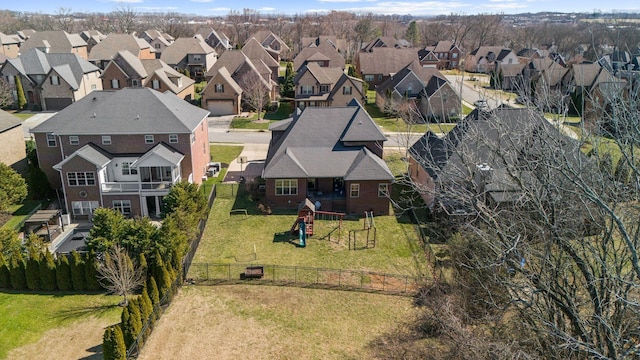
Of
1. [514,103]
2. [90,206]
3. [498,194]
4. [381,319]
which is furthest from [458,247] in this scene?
[514,103]

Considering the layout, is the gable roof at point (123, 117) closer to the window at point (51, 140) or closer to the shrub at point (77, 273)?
the window at point (51, 140)

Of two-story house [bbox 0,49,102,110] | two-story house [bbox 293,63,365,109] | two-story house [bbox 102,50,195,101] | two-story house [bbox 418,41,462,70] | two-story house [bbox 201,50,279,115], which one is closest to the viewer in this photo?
two-story house [bbox 293,63,365,109]

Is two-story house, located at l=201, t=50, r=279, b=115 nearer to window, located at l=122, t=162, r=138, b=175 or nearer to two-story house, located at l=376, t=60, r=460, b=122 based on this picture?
two-story house, located at l=376, t=60, r=460, b=122

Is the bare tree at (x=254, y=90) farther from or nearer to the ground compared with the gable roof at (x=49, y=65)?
nearer to the ground

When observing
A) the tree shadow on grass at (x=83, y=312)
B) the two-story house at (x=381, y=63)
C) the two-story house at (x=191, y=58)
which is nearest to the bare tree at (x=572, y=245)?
the tree shadow on grass at (x=83, y=312)

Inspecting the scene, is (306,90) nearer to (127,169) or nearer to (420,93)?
(420,93)

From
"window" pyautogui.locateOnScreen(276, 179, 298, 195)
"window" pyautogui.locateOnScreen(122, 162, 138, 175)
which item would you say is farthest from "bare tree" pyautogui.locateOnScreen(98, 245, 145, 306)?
"window" pyautogui.locateOnScreen(276, 179, 298, 195)
